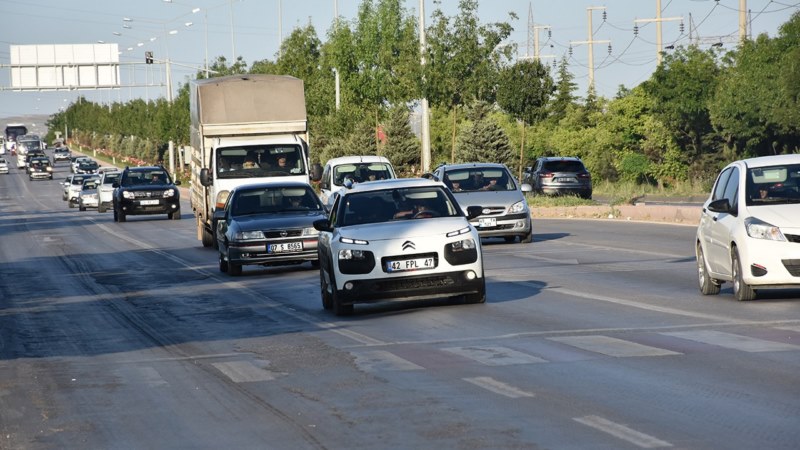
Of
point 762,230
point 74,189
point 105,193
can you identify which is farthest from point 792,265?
point 74,189

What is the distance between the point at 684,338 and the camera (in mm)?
13305

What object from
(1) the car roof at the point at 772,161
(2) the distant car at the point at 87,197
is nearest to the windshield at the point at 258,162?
(1) the car roof at the point at 772,161

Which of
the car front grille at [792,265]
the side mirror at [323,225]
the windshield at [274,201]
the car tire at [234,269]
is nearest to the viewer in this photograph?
the car front grille at [792,265]

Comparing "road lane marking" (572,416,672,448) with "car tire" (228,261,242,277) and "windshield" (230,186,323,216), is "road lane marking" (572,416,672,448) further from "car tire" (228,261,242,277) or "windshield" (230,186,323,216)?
"windshield" (230,186,323,216)

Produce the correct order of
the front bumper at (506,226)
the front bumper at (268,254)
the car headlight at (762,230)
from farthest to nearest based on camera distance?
the front bumper at (506,226), the front bumper at (268,254), the car headlight at (762,230)

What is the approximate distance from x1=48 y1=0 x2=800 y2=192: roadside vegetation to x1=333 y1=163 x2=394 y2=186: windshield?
13.3 meters

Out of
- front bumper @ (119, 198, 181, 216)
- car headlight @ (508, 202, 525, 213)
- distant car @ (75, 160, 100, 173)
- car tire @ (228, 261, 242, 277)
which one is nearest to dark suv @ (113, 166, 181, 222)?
front bumper @ (119, 198, 181, 216)

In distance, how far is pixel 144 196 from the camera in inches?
1991

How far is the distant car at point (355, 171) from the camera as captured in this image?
34.9m

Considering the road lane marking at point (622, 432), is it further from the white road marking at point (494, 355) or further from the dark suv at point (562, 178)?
the dark suv at point (562, 178)

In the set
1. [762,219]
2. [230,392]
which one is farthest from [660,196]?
[230,392]

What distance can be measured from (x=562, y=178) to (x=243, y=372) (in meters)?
39.4

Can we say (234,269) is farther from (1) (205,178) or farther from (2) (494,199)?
(1) (205,178)

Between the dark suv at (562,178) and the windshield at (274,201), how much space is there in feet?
83.4
